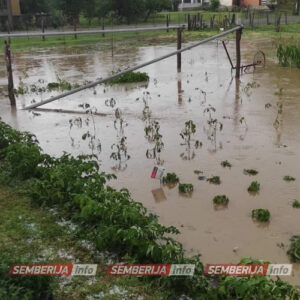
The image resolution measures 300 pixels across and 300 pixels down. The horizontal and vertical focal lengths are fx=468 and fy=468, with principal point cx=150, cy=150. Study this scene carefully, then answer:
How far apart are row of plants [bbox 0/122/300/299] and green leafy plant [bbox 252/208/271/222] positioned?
41.0 inches

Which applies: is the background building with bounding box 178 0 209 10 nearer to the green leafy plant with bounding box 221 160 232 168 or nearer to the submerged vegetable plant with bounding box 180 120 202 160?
the submerged vegetable plant with bounding box 180 120 202 160

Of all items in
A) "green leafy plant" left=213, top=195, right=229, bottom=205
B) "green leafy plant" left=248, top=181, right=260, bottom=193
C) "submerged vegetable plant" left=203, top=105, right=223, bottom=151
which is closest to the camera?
"green leafy plant" left=213, top=195, right=229, bottom=205

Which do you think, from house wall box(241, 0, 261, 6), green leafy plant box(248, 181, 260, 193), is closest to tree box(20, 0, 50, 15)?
house wall box(241, 0, 261, 6)

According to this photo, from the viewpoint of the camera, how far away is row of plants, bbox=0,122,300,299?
3.55m

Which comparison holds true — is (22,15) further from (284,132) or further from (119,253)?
(119,253)

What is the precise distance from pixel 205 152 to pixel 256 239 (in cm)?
282

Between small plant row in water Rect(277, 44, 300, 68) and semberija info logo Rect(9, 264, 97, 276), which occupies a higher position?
small plant row in water Rect(277, 44, 300, 68)

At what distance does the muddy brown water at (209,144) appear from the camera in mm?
5060

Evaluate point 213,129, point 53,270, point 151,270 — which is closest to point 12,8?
point 213,129

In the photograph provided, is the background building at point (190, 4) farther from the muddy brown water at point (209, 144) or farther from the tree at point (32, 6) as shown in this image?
the muddy brown water at point (209, 144)

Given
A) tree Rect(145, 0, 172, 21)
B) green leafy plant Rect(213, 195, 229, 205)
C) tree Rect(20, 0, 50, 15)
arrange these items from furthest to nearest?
tree Rect(145, 0, 172, 21)
tree Rect(20, 0, 50, 15)
green leafy plant Rect(213, 195, 229, 205)

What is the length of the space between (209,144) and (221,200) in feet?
7.66

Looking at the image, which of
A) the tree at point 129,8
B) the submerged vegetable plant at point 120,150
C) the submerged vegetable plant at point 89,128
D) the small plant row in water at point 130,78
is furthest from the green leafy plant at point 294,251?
the tree at point 129,8

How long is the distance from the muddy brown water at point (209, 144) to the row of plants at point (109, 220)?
2.10 ft
